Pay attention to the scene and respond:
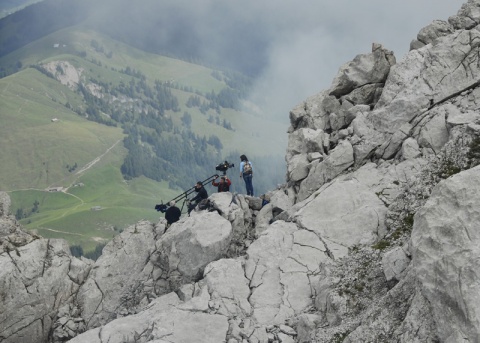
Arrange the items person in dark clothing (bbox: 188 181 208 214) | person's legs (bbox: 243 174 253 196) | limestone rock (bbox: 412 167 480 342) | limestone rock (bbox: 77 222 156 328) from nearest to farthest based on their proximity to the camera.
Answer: limestone rock (bbox: 412 167 480 342) < limestone rock (bbox: 77 222 156 328) < person in dark clothing (bbox: 188 181 208 214) < person's legs (bbox: 243 174 253 196)

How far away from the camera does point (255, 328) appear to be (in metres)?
29.0

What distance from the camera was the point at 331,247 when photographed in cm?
3409

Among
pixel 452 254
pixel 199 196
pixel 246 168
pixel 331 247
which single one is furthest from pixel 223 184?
pixel 452 254

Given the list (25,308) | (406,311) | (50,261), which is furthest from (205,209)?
(406,311)

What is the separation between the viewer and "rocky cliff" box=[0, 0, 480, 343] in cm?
2059

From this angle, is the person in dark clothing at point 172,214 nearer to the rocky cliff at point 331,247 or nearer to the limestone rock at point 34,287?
the rocky cliff at point 331,247

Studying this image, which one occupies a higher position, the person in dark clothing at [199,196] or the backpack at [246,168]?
the backpack at [246,168]

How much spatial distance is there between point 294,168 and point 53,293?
25.8 meters

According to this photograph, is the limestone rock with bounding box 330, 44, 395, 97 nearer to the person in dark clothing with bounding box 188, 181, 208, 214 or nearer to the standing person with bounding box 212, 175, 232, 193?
the standing person with bounding box 212, 175, 232, 193

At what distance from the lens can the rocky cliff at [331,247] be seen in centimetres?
2059

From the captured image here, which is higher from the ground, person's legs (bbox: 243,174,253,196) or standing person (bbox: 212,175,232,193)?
person's legs (bbox: 243,174,253,196)

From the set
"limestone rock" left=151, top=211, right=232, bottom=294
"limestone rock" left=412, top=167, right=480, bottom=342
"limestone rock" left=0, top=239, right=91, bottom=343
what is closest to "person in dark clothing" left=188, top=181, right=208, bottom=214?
"limestone rock" left=151, top=211, right=232, bottom=294

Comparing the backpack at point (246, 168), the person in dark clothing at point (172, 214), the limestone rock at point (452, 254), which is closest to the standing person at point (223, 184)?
the backpack at point (246, 168)

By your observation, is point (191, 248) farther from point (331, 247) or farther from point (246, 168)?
point (246, 168)
